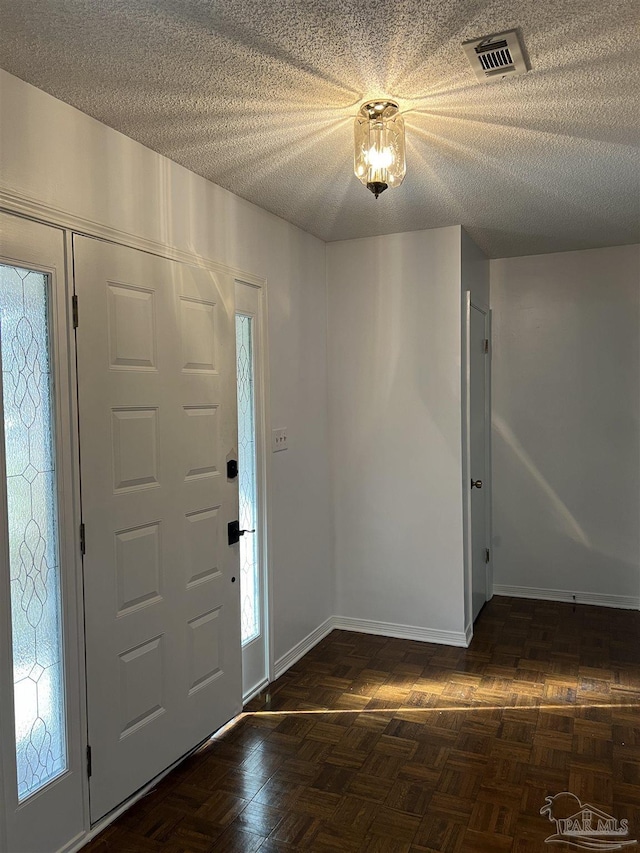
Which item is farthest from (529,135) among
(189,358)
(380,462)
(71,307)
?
(380,462)

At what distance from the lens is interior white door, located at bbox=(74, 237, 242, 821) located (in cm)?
222

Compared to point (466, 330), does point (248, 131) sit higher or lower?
higher

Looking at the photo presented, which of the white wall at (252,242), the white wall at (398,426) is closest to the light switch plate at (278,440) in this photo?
the white wall at (252,242)

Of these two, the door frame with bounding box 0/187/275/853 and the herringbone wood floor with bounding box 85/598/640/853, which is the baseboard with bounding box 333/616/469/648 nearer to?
the herringbone wood floor with bounding box 85/598/640/853

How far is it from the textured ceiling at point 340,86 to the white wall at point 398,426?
717mm

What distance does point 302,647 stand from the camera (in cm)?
372

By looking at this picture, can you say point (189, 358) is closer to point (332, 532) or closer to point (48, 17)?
point (48, 17)

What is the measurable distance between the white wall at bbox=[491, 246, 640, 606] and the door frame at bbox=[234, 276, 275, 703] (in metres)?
2.07

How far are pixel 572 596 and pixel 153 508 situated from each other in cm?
331

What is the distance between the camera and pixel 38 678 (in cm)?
203

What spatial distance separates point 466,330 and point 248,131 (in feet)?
6.22

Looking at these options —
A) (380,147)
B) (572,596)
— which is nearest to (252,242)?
(380,147)

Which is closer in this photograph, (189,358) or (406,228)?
(189,358)

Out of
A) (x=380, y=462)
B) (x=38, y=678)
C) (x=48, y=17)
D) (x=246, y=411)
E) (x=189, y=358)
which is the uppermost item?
(x=48, y=17)
